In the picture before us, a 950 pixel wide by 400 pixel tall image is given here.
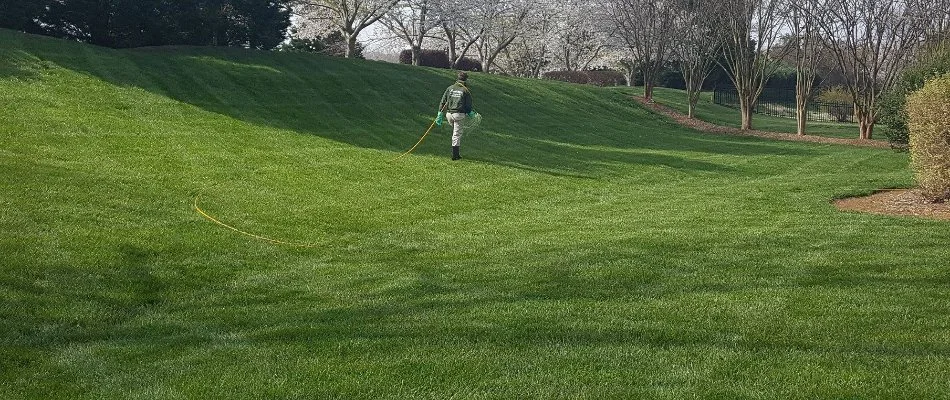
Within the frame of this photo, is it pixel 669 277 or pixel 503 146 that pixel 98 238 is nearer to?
pixel 669 277

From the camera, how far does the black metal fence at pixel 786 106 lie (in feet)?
153

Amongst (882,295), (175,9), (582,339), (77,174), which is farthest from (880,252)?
(175,9)

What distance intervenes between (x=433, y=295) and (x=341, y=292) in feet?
2.73

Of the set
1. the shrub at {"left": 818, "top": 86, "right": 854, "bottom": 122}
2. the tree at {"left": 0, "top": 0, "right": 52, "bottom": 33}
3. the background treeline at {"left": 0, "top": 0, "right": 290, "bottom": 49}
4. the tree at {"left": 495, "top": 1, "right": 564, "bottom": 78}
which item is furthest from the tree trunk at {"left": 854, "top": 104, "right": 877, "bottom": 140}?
the tree at {"left": 0, "top": 0, "right": 52, "bottom": 33}

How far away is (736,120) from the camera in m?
39.7

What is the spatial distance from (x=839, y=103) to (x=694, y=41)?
1446 centimetres

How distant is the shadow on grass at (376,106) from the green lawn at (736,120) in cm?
682

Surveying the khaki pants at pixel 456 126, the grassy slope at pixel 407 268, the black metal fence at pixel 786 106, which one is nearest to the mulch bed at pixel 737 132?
the grassy slope at pixel 407 268

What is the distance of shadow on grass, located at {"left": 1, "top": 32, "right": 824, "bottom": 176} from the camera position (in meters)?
19.2

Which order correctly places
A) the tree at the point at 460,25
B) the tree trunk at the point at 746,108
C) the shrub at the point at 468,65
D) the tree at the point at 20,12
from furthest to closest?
the shrub at the point at 468,65
the tree at the point at 460,25
the tree trunk at the point at 746,108
the tree at the point at 20,12

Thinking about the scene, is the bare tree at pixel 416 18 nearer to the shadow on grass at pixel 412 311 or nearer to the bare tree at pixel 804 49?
the bare tree at pixel 804 49

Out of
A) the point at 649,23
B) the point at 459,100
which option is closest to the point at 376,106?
the point at 459,100

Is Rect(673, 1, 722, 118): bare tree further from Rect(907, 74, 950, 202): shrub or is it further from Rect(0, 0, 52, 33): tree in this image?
Rect(0, 0, 52, 33): tree

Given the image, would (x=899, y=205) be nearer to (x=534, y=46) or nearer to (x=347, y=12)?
(x=347, y=12)
